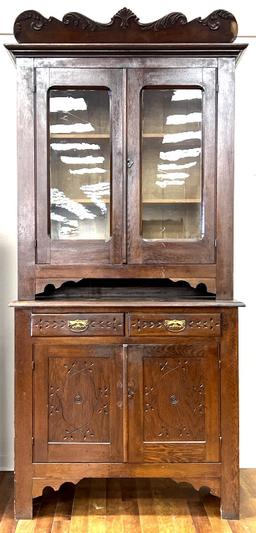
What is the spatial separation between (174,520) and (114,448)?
37cm

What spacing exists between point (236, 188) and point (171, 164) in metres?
0.64

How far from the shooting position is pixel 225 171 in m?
2.44

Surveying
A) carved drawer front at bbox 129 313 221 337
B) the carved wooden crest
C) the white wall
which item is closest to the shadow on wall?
the white wall

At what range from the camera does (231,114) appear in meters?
2.42

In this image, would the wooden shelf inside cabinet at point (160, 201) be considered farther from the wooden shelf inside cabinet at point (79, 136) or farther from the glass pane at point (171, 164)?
the wooden shelf inside cabinet at point (79, 136)

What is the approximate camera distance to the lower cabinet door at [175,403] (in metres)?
2.42

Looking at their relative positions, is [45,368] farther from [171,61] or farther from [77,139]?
[171,61]

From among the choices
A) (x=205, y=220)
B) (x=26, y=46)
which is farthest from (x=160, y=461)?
(x=26, y=46)

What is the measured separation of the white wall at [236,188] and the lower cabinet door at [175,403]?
65cm

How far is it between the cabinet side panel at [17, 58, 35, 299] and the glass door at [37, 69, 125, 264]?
0.03 meters

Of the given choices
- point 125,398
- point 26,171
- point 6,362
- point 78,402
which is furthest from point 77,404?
point 26,171

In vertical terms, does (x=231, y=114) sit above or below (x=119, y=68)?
below

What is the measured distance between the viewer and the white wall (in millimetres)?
2994

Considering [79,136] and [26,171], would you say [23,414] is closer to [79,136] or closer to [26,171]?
[26,171]
